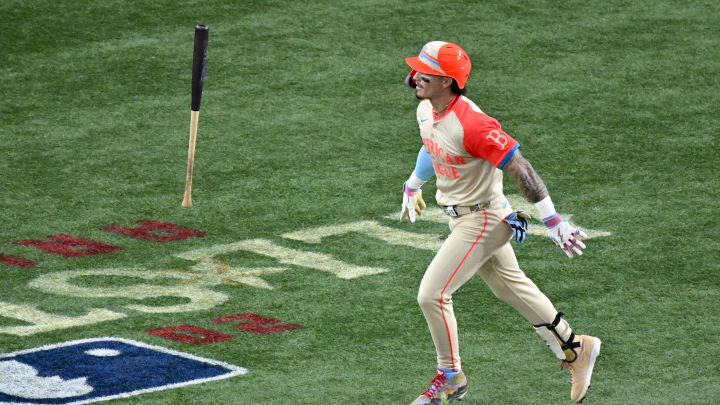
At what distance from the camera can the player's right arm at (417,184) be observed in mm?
7555

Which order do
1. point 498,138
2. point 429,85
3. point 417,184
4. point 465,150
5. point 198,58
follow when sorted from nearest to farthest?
point 498,138 < point 465,150 < point 429,85 < point 417,184 < point 198,58

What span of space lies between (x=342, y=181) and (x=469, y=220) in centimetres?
499

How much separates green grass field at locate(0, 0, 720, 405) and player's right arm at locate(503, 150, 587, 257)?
3.66ft

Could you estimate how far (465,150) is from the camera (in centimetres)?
687

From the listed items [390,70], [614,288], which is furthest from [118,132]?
[614,288]

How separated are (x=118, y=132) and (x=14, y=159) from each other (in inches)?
48.3

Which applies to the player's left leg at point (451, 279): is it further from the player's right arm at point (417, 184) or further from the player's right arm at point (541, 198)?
the player's right arm at point (417, 184)

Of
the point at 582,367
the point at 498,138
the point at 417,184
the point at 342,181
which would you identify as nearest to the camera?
the point at 498,138

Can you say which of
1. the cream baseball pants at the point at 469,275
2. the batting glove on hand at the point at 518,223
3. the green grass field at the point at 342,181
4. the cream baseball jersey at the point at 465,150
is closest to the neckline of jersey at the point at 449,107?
the cream baseball jersey at the point at 465,150

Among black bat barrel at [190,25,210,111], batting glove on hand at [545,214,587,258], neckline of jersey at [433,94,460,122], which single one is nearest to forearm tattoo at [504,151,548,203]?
batting glove on hand at [545,214,587,258]

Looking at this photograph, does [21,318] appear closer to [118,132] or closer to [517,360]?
[517,360]

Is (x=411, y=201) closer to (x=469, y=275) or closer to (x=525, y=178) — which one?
(x=469, y=275)

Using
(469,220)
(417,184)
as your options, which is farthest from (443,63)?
(417,184)

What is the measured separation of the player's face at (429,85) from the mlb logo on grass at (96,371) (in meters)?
2.20
